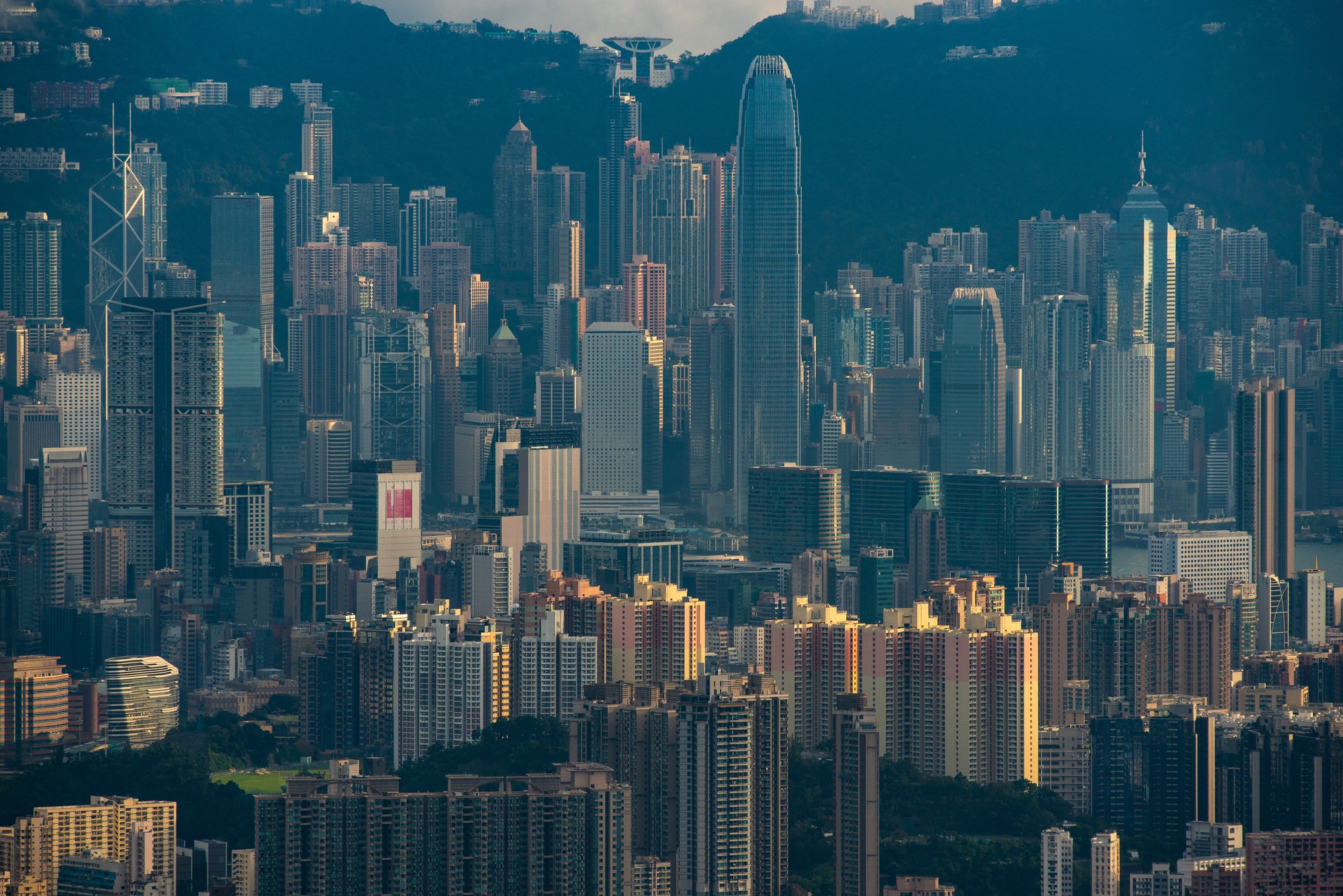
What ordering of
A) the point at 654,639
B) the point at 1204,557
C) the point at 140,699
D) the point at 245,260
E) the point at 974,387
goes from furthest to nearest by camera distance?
the point at 245,260
the point at 974,387
the point at 1204,557
the point at 140,699
the point at 654,639

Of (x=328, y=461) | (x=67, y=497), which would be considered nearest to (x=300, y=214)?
(x=328, y=461)

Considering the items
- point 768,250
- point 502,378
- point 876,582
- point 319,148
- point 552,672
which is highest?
point 319,148

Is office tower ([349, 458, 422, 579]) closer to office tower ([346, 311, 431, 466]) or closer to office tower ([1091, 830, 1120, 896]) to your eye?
office tower ([346, 311, 431, 466])

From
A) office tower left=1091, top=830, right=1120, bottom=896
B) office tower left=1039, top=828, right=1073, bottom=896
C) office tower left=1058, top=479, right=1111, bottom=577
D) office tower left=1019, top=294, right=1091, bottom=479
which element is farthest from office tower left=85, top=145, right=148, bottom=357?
office tower left=1091, top=830, right=1120, bottom=896

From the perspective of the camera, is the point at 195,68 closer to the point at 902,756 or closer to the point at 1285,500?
the point at 1285,500

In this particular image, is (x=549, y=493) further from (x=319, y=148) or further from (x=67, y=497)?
(x=319, y=148)

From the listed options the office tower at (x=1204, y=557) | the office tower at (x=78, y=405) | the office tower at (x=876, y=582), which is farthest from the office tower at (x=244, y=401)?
the office tower at (x=1204, y=557)
